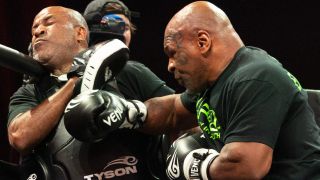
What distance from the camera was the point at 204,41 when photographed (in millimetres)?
1445

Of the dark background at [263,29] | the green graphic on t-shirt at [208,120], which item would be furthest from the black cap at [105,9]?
the dark background at [263,29]

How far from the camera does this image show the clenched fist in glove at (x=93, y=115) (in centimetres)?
152

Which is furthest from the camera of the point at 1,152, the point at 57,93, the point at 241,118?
the point at 1,152

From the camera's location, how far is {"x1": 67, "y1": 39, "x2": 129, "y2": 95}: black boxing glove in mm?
1646

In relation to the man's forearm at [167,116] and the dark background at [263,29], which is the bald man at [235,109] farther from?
the dark background at [263,29]

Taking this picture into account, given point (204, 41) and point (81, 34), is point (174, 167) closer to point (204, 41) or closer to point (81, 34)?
point (204, 41)

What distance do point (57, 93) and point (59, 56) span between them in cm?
16

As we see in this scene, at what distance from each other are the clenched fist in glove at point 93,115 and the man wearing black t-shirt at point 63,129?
0.40 ft

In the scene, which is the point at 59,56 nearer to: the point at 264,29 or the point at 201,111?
the point at 201,111

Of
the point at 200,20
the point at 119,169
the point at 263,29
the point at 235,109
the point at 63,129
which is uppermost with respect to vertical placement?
the point at 200,20

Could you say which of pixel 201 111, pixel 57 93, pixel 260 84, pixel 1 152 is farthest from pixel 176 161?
A: pixel 1 152

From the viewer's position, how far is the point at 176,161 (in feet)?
4.77

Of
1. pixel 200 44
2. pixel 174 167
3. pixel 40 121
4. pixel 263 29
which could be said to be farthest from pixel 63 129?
pixel 263 29

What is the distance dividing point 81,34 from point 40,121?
14.8 inches
